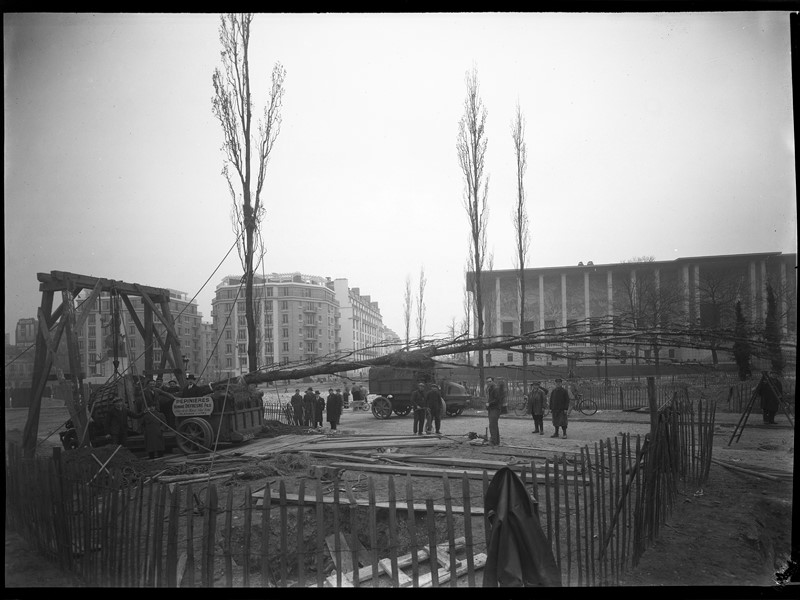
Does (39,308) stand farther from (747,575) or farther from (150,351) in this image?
(747,575)

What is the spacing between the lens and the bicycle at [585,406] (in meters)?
19.4

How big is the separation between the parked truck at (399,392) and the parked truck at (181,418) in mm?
9137

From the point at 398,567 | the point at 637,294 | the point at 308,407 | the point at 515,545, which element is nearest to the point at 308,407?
the point at 308,407

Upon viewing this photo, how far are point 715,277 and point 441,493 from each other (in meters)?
19.7

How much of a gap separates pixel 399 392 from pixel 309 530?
1410cm

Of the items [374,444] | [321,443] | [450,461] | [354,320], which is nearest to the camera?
[450,461]

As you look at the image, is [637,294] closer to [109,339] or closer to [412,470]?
[412,470]

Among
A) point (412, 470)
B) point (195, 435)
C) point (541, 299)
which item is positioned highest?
point (541, 299)

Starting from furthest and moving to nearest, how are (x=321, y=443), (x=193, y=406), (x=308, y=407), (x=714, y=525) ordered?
(x=308, y=407) < (x=321, y=443) < (x=193, y=406) < (x=714, y=525)

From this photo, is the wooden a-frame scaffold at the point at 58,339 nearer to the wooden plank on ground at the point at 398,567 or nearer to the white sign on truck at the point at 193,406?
the white sign on truck at the point at 193,406

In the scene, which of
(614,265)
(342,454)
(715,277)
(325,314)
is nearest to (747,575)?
(342,454)

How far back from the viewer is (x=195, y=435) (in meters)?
10.7

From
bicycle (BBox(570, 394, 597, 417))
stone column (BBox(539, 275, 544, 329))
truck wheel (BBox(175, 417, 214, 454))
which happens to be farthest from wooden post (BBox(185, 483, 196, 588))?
stone column (BBox(539, 275, 544, 329))

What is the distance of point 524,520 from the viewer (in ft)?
13.9
